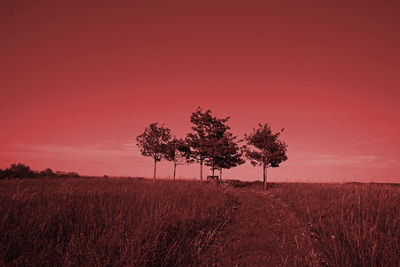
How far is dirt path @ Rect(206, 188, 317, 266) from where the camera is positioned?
4.15 m

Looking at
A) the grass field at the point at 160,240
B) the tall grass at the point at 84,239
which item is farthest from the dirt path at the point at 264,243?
the tall grass at the point at 84,239

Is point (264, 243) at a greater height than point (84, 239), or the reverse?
point (84, 239)

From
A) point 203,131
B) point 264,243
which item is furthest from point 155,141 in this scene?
point 264,243

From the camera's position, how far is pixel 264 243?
5336 millimetres

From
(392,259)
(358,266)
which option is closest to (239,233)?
(358,266)

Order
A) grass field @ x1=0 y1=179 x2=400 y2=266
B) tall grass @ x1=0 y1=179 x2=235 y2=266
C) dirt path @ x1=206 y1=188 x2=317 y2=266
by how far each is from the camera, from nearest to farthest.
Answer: tall grass @ x1=0 y1=179 x2=235 y2=266 → grass field @ x1=0 y1=179 x2=400 y2=266 → dirt path @ x1=206 y1=188 x2=317 y2=266

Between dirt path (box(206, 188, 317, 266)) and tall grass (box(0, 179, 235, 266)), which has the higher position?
tall grass (box(0, 179, 235, 266))

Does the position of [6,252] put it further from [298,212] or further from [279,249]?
[298,212]

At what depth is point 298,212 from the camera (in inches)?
363

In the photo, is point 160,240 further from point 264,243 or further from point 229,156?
point 229,156

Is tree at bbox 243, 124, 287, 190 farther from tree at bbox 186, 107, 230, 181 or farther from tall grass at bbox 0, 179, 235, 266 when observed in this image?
tall grass at bbox 0, 179, 235, 266

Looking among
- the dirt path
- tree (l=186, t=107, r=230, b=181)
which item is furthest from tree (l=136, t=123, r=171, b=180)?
the dirt path

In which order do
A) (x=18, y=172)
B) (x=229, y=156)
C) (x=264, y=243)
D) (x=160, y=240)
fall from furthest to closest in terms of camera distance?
(x=229, y=156) < (x=18, y=172) < (x=264, y=243) < (x=160, y=240)

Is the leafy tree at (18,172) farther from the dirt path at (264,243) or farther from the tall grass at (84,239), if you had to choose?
the dirt path at (264,243)
